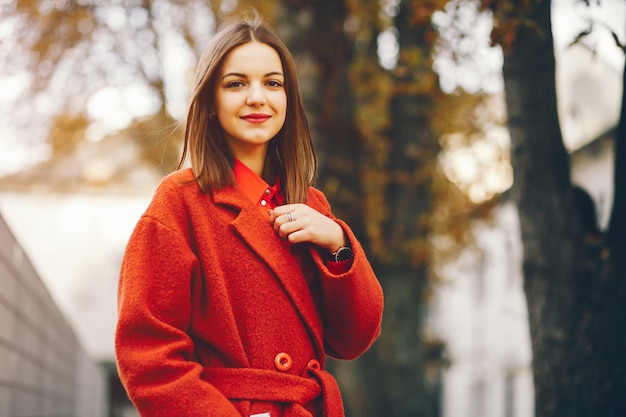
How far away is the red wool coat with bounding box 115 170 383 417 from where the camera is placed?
2.26 m

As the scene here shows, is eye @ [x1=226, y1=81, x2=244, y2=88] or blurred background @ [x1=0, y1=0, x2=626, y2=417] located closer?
eye @ [x1=226, y1=81, x2=244, y2=88]

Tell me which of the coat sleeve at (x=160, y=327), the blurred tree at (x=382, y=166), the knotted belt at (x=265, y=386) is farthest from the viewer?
the blurred tree at (x=382, y=166)

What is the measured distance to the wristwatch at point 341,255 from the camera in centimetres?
259

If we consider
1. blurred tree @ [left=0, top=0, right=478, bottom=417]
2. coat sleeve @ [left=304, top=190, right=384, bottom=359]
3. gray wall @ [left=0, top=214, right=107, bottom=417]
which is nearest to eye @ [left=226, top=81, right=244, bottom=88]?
coat sleeve @ [left=304, top=190, right=384, bottom=359]

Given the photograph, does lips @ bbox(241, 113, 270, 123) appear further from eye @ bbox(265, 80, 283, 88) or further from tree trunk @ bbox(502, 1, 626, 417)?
tree trunk @ bbox(502, 1, 626, 417)

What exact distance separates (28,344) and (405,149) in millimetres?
5845

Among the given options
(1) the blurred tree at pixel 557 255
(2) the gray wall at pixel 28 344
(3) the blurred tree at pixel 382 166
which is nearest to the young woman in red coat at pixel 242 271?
(1) the blurred tree at pixel 557 255

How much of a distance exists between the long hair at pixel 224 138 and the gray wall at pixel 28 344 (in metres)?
2.61

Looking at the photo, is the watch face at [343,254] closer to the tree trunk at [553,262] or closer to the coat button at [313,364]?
the coat button at [313,364]

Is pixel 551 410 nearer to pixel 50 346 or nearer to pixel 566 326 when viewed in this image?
pixel 566 326

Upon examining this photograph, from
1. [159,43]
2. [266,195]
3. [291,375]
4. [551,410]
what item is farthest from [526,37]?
[159,43]

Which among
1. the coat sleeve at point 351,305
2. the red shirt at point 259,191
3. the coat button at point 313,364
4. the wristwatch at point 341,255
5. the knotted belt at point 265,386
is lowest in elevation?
the knotted belt at point 265,386

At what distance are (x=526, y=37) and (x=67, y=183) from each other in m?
27.3

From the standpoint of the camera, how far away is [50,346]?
798cm
